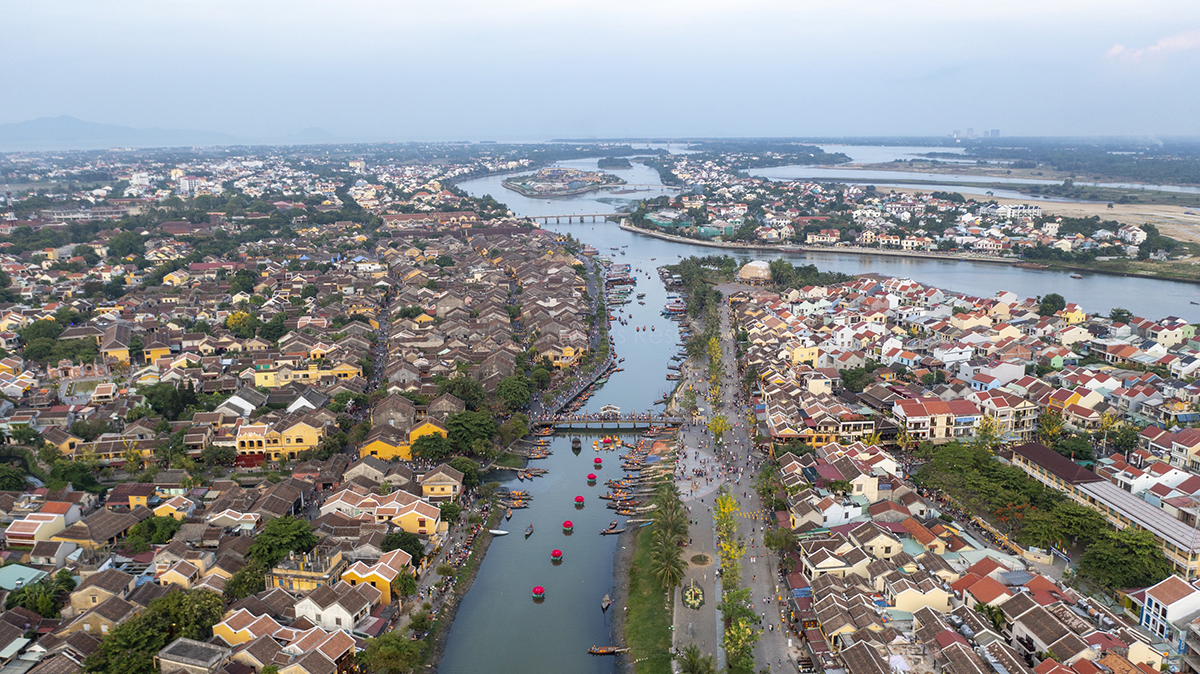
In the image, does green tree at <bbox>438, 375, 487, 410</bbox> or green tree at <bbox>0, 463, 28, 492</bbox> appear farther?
green tree at <bbox>438, 375, 487, 410</bbox>

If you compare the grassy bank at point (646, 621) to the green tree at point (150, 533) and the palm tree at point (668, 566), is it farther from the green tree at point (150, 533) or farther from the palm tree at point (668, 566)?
the green tree at point (150, 533)

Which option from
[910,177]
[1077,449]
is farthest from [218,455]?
[910,177]

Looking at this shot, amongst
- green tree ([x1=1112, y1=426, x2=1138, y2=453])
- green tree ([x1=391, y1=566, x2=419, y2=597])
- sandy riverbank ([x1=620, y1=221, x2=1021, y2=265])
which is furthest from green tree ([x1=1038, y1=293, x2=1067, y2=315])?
green tree ([x1=391, y1=566, x2=419, y2=597])

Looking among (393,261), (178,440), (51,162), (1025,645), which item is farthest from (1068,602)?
(51,162)

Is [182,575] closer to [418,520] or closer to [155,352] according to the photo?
[418,520]

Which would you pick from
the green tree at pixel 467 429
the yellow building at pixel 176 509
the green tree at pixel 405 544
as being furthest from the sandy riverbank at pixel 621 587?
the yellow building at pixel 176 509

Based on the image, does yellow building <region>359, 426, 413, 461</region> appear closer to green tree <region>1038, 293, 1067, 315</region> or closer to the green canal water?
the green canal water

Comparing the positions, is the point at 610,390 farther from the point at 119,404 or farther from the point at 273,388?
the point at 119,404
